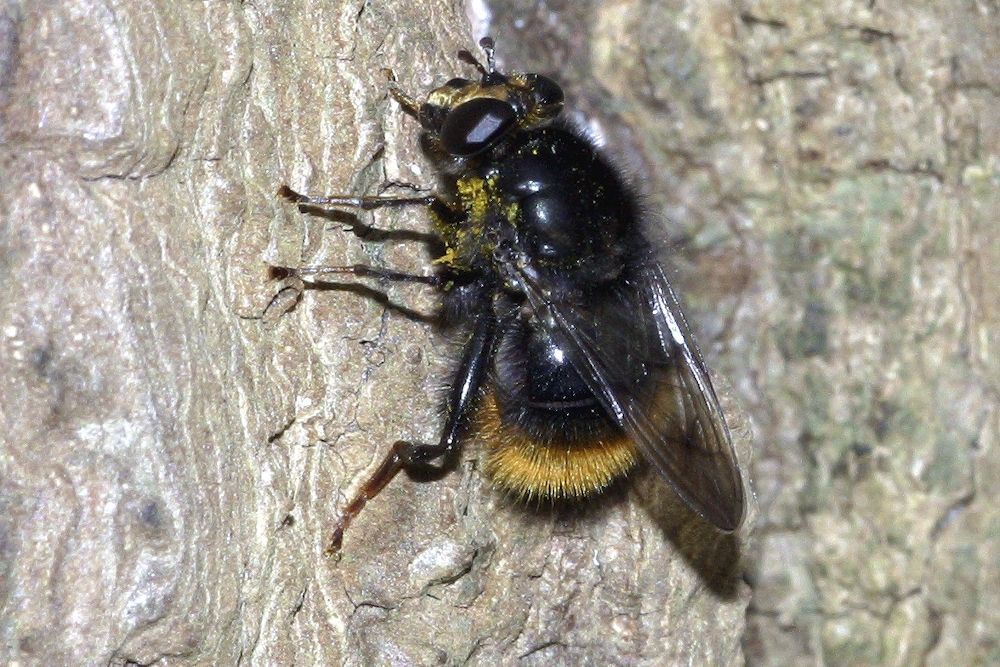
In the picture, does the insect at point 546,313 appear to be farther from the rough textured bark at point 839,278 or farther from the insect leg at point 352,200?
the rough textured bark at point 839,278

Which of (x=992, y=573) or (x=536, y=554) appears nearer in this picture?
(x=536, y=554)

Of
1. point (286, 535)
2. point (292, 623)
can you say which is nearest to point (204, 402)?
point (286, 535)

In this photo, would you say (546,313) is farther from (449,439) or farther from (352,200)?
(352,200)

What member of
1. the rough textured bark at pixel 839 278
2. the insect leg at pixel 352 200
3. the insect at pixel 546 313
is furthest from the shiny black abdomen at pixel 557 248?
the rough textured bark at pixel 839 278

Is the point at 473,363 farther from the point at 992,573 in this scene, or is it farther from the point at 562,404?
the point at 992,573

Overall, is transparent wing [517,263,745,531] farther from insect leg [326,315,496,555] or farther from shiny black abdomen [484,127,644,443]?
insect leg [326,315,496,555]

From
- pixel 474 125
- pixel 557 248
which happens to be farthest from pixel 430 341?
pixel 474 125

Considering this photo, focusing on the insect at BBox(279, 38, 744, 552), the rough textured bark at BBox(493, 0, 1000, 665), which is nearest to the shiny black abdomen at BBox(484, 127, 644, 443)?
the insect at BBox(279, 38, 744, 552)
